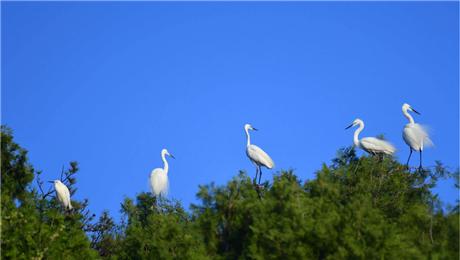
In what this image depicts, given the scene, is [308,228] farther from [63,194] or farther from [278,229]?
[63,194]

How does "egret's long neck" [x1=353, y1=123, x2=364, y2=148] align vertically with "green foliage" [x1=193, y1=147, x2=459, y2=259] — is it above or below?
above

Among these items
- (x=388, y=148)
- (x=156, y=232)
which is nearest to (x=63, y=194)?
(x=156, y=232)

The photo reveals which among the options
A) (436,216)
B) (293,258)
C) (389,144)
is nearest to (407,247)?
(436,216)

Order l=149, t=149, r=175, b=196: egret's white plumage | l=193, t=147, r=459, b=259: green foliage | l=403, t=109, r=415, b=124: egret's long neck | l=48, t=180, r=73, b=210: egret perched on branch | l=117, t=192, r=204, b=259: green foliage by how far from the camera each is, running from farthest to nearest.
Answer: l=149, t=149, r=175, b=196: egret's white plumage → l=403, t=109, r=415, b=124: egret's long neck → l=48, t=180, r=73, b=210: egret perched on branch → l=117, t=192, r=204, b=259: green foliage → l=193, t=147, r=459, b=259: green foliage

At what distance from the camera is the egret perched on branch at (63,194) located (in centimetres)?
1312

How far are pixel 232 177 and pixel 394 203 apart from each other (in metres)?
5.31

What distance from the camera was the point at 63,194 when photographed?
43.2 ft

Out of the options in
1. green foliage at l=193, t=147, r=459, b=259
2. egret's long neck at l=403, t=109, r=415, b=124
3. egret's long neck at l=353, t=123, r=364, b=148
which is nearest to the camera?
green foliage at l=193, t=147, r=459, b=259

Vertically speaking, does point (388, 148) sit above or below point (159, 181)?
below

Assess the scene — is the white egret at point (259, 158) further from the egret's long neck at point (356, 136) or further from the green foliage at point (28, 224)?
the green foliage at point (28, 224)

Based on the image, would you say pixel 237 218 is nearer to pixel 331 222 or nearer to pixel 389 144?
pixel 331 222

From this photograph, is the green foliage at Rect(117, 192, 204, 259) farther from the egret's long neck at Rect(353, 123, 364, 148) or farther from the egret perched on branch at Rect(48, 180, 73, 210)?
the egret's long neck at Rect(353, 123, 364, 148)

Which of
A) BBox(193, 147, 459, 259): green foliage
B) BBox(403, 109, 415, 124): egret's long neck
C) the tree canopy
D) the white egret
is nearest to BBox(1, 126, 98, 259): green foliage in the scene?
the tree canopy

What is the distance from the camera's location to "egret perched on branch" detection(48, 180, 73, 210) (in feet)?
43.1
